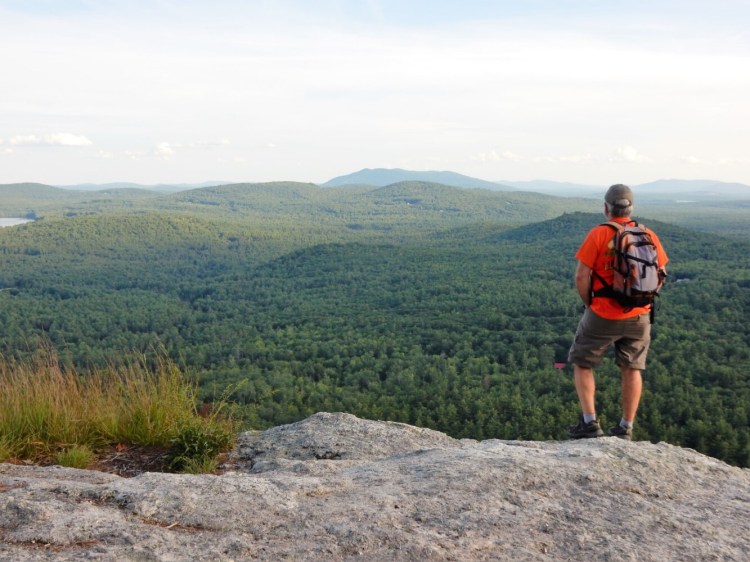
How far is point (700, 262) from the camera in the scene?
6538cm

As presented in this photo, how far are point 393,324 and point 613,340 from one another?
46103 mm

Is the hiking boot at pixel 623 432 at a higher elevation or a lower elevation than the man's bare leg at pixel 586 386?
lower

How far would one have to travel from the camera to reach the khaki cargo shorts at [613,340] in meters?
4.74

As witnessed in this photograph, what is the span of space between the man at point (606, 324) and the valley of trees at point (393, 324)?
3002 millimetres

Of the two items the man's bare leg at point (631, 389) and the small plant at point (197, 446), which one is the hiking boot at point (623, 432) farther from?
the small plant at point (197, 446)

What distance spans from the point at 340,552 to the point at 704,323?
45.9m

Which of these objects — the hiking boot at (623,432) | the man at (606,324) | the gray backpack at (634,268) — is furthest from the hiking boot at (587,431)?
the gray backpack at (634,268)

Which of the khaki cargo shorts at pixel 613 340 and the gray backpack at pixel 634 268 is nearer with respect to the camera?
the gray backpack at pixel 634 268

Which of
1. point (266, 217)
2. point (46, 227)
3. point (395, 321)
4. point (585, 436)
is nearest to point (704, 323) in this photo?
point (395, 321)

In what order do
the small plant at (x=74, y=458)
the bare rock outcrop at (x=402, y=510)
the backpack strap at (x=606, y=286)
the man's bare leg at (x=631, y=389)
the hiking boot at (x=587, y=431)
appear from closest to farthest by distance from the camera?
the bare rock outcrop at (x=402, y=510) < the small plant at (x=74, y=458) < the backpack strap at (x=606, y=286) < the man's bare leg at (x=631, y=389) < the hiking boot at (x=587, y=431)

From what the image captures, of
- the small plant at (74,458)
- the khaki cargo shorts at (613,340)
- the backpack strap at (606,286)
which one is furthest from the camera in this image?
the khaki cargo shorts at (613,340)

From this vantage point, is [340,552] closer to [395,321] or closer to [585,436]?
[585,436]

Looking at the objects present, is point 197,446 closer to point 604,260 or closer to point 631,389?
point 604,260

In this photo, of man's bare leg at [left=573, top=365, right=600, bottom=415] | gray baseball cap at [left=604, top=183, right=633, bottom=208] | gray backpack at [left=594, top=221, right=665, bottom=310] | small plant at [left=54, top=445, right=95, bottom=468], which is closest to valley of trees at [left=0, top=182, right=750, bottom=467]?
small plant at [left=54, top=445, right=95, bottom=468]
